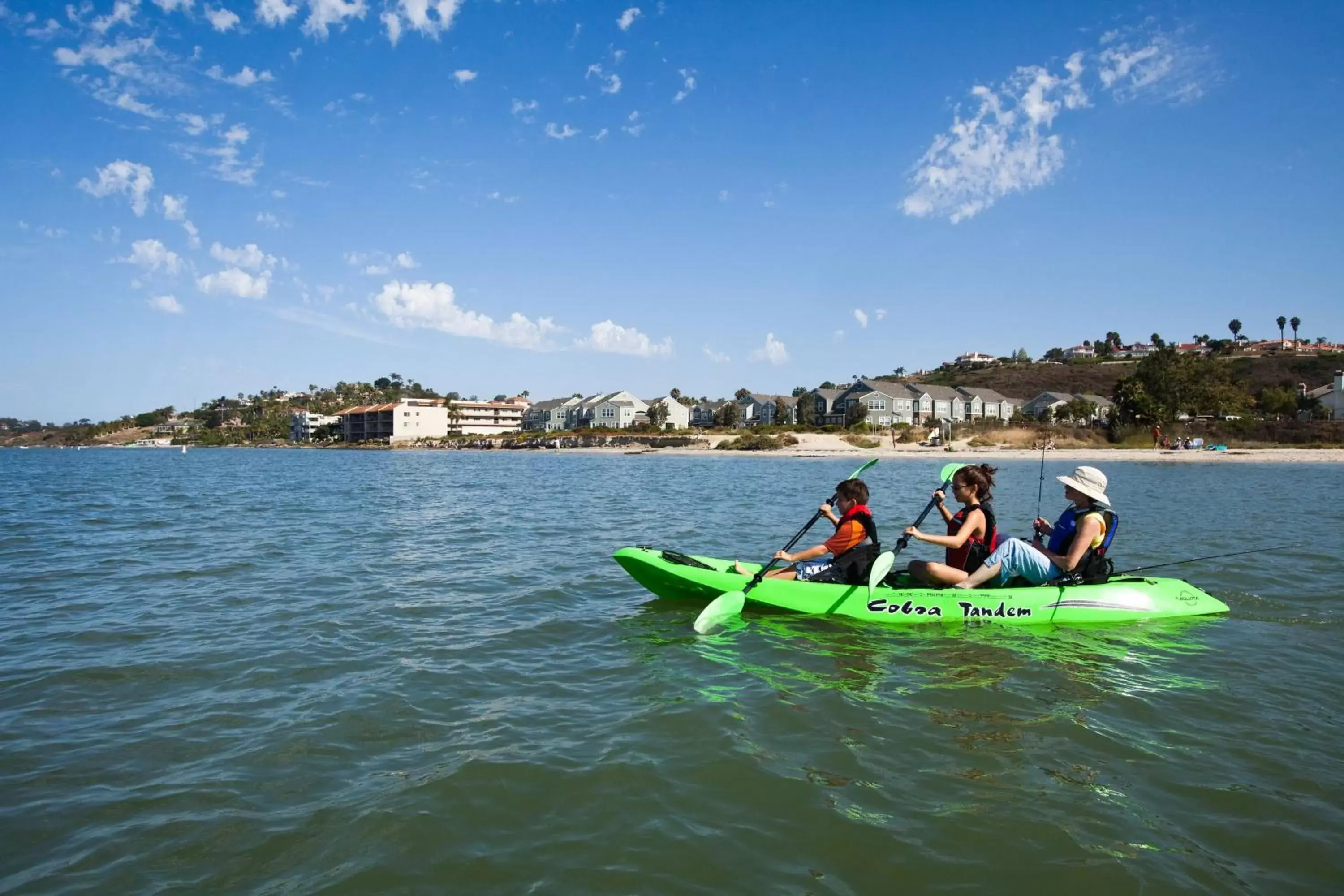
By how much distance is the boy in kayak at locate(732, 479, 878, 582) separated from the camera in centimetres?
855

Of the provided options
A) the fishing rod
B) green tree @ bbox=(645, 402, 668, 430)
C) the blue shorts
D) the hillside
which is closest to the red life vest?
the blue shorts

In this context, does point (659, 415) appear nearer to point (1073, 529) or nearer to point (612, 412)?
point (612, 412)

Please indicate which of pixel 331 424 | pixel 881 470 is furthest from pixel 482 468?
pixel 331 424

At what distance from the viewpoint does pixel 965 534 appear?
8367mm

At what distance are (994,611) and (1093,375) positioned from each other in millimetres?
130013

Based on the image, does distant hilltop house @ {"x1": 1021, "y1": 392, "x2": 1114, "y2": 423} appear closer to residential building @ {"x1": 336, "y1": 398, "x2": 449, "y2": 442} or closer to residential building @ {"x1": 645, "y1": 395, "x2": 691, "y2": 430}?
residential building @ {"x1": 645, "y1": 395, "x2": 691, "y2": 430}

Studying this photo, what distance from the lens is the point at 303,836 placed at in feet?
13.9

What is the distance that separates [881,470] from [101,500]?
3515 cm

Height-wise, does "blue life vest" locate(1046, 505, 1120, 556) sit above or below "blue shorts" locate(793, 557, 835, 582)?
above

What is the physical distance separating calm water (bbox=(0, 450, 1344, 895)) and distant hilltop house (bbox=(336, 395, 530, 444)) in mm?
113128

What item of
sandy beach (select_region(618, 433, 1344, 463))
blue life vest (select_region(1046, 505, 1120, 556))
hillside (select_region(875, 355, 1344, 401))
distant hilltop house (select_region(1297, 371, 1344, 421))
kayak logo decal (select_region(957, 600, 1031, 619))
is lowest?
kayak logo decal (select_region(957, 600, 1031, 619))

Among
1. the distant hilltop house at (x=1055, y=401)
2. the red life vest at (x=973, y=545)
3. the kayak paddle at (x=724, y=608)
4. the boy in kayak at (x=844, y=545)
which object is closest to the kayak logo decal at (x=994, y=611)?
the red life vest at (x=973, y=545)

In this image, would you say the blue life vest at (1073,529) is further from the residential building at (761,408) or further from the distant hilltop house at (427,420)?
the distant hilltop house at (427,420)

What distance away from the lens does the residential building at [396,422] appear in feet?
391
